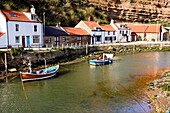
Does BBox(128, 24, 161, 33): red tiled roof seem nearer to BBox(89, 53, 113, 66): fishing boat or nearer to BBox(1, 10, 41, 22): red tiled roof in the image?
BBox(89, 53, 113, 66): fishing boat

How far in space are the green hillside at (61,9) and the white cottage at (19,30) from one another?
2394 cm

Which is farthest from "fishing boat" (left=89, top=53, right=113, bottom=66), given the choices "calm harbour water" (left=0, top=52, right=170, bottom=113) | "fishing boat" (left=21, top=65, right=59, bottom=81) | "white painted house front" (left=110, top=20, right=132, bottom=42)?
"white painted house front" (left=110, top=20, right=132, bottom=42)

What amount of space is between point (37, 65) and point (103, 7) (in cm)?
6431

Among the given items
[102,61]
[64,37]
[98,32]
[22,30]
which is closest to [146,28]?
[98,32]

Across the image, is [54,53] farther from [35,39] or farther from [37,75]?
[37,75]

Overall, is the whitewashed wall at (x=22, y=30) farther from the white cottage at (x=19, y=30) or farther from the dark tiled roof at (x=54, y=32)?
the dark tiled roof at (x=54, y=32)

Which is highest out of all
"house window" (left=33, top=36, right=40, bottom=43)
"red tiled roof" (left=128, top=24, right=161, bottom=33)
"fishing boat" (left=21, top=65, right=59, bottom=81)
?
"red tiled roof" (left=128, top=24, right=161, bottom=33)

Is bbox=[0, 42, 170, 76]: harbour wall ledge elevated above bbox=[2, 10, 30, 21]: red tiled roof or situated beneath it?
situated beneath

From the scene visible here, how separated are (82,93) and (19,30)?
21.0m

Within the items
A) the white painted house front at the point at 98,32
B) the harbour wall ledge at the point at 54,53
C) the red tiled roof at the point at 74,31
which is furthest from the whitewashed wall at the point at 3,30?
the white painted house front at the point at 98,32

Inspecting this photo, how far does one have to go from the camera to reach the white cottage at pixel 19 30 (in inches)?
1564

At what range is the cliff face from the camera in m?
97.7

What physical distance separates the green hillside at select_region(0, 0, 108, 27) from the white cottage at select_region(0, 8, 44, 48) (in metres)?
23.9

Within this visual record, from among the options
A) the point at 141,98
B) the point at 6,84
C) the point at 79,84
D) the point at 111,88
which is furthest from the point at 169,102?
the point at 6,84
